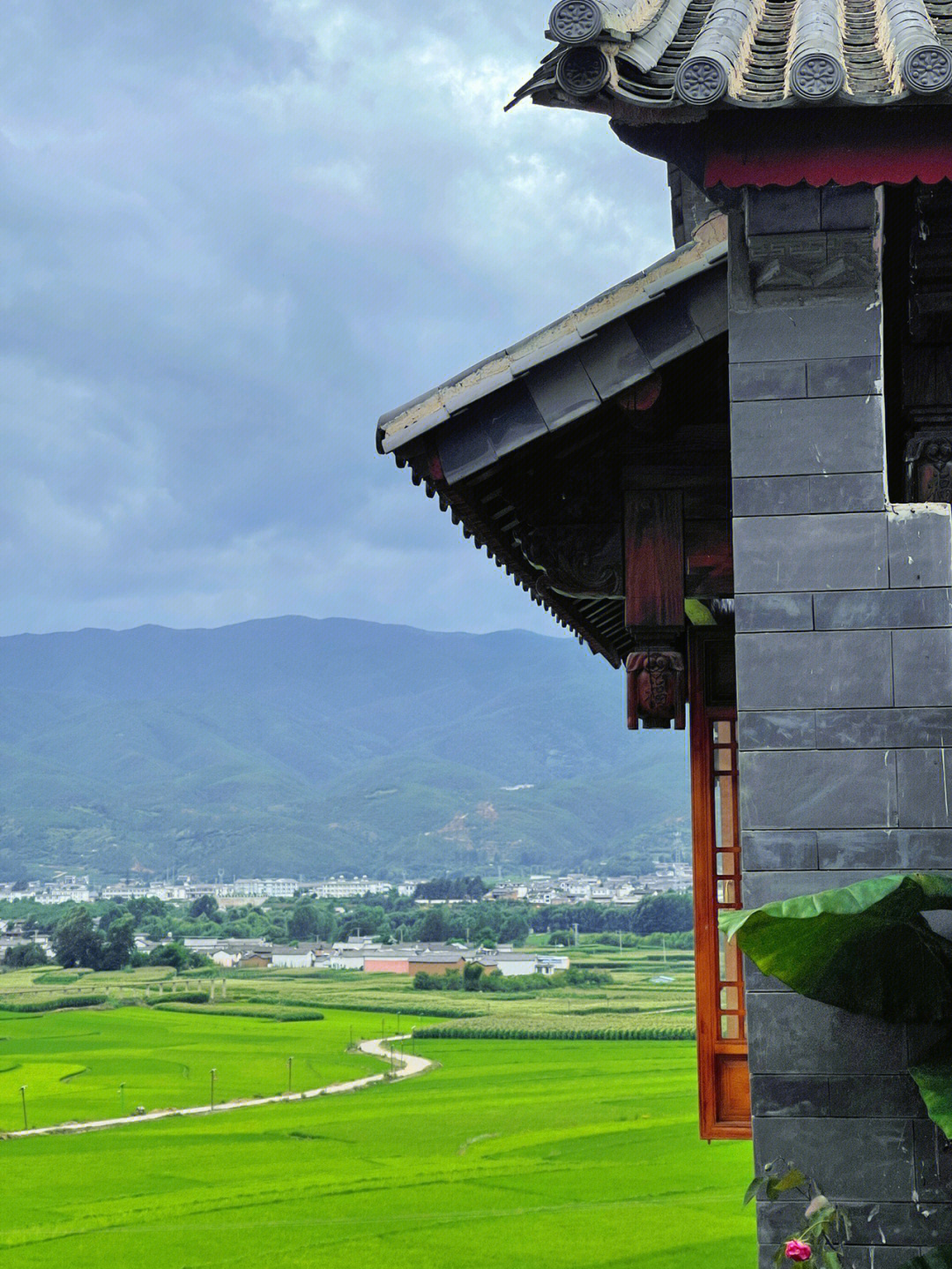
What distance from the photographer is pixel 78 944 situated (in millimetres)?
91812

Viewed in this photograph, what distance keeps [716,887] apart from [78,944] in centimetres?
9130

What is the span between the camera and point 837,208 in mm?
4039

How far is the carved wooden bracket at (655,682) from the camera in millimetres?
5062

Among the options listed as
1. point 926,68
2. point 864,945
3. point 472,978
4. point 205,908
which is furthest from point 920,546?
point 205,908

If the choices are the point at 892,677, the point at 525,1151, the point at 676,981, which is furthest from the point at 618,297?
the point at 676,981

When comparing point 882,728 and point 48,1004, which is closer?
point 882,728

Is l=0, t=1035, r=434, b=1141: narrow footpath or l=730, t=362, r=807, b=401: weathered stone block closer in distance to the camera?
l=730, t=362, r=807, b=401: weathered stone block

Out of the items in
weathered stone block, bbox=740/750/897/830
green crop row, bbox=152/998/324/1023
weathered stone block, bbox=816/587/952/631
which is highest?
weathered stone block, bbox=816/587/952/631

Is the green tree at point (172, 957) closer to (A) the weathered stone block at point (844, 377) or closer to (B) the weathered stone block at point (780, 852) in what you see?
(B) the weathered stone block at point (780, 852)

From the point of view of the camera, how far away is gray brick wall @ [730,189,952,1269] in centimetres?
379

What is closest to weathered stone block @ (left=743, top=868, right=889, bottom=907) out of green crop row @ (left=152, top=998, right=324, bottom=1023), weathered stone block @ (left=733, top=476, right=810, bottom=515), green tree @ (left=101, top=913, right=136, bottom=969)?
weathered stone block @ (left=733, top=476, right=810, bottom=515)

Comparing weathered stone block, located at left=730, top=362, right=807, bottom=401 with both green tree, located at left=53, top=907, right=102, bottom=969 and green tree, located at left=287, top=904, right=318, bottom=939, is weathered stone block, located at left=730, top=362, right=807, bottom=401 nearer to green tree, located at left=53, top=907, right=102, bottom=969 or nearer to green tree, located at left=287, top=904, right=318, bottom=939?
green tree, located at left=53, top=907, right=102, bottom=969

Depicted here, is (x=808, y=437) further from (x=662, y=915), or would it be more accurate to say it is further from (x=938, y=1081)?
(x=662, y=915)

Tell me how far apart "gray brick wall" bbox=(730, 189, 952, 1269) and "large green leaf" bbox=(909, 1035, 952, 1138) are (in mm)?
72
